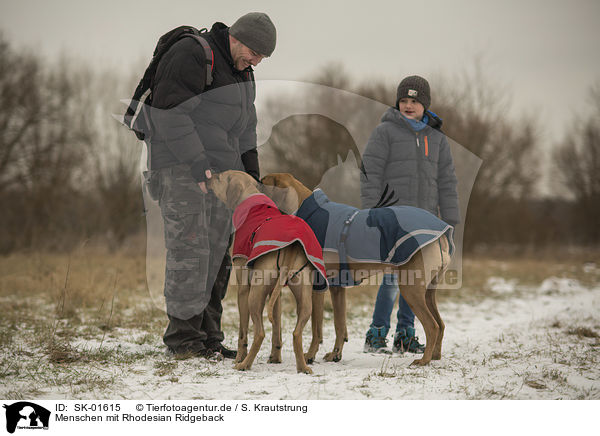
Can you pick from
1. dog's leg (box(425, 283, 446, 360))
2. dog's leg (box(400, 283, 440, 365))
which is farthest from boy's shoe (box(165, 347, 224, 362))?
dog's leg (box(425, 283, 446, 360))

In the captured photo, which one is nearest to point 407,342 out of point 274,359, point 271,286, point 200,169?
point 274,359

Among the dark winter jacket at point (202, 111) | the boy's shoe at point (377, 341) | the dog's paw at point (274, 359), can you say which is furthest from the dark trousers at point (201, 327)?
the boy's shoe at point (377, 341)

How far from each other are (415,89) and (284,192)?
1.56 metres

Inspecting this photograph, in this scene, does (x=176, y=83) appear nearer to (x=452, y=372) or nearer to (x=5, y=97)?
(x=452, y=372)

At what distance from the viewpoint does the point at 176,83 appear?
363cm

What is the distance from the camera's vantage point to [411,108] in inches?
177

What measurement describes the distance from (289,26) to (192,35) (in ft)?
4.82

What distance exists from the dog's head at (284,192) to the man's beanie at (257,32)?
0.97m

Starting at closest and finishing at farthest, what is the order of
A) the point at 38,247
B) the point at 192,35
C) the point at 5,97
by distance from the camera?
the point at 192,35 → the point at 5,97 → the point at 38,247

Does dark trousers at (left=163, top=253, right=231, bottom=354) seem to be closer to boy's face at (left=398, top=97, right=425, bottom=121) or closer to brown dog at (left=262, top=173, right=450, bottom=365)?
brown dog at (left=262, top=173, right=450, bottom=365)

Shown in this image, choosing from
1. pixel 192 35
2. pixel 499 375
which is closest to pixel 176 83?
pixel 192 35

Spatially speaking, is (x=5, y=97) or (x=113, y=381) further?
(x=5, y=97)

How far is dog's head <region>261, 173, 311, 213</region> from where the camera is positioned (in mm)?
3895

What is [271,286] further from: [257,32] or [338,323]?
[257,32]
